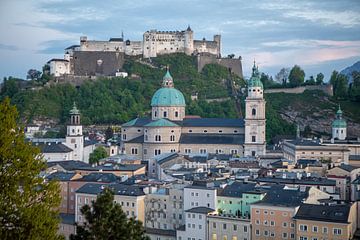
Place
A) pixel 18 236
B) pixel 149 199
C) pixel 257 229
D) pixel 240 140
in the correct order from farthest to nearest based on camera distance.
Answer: pixel 240 140 < pixel 149 199 < pixel 257 229 < pixel 18 236

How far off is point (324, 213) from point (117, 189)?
1394 cm

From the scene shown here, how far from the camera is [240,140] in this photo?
57.8 meters

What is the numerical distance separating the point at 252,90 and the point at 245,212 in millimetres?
26061

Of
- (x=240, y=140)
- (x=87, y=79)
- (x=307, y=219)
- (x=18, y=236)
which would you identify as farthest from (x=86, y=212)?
(x=87, y=79)

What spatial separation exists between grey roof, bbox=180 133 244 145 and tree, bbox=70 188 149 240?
43.2 meters

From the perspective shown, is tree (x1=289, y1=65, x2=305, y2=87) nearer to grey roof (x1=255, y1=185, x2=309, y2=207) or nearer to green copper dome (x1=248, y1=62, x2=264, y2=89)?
green copper dome (x1=248, y1=62, x2=264, y2=89)

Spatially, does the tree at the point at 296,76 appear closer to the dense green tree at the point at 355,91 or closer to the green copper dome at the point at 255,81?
the dense green tree at the point at 355,91

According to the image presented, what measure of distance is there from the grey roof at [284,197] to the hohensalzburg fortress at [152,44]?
6189cm

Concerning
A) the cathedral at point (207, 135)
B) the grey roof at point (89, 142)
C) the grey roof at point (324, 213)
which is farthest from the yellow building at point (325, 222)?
the grey roof at point (89, 142)

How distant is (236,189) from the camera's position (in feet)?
114

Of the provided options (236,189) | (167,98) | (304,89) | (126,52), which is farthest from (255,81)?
(126,52)

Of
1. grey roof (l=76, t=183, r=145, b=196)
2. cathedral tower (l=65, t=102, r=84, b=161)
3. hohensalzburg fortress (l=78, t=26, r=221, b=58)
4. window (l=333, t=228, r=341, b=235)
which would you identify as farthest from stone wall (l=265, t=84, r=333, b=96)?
window (l=333, t=228, r=341, b=235)

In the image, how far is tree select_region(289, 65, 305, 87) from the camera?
8819 cm

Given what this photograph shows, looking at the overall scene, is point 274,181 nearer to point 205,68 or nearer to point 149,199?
point 149,199
